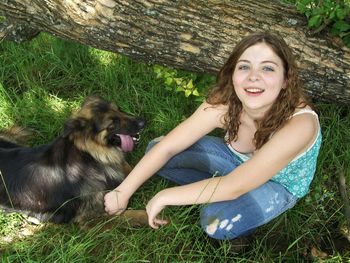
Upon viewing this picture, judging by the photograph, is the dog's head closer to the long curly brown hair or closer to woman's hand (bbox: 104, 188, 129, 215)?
woman's hand (bbox: 104, 188, 129, 215)

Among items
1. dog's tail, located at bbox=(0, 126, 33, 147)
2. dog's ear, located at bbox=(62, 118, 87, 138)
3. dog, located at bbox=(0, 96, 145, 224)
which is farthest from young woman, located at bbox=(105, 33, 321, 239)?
dog's tail, located at bbox=(0, 126, 33, 147)

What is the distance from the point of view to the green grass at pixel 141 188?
2.77 m

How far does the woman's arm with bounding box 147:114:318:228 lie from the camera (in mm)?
2281

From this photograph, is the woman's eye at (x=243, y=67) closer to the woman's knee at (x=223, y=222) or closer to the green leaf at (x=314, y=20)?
the green leaf at (x=314, y=20)

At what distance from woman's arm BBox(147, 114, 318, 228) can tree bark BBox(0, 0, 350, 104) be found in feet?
2.50

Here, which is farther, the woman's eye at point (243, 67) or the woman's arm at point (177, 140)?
the woman's arm at point (177, 140)

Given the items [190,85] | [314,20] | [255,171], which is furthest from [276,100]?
[190,85]

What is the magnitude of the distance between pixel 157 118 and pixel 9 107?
4.67 ft

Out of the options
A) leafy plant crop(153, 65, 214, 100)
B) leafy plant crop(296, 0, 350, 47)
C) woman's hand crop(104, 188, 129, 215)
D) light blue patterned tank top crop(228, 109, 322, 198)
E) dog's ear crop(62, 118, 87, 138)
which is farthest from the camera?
leafy plant crop(153, 65, 214, 100)

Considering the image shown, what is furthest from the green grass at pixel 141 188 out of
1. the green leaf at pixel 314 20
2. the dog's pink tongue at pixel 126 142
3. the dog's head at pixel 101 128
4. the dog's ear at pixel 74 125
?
the green leaf at pixel 314 20

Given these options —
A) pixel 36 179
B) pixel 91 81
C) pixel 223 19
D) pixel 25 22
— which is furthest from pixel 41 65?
pixel 223 19

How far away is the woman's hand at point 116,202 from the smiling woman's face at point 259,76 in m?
1.08

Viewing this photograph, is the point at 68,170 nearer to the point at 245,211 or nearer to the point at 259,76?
the point at 245,211

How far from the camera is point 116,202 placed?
9.38 feet
